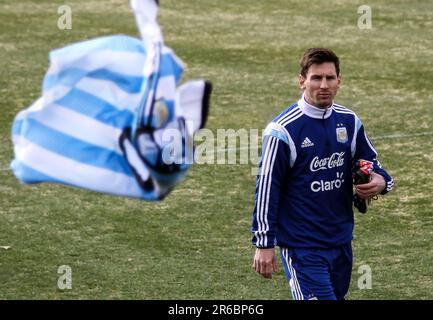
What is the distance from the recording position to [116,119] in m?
4.40

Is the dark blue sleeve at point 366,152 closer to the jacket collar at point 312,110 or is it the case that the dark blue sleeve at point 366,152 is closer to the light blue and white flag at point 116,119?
the jacket collar at point 312,110

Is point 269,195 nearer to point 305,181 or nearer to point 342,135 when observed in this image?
point 305,181

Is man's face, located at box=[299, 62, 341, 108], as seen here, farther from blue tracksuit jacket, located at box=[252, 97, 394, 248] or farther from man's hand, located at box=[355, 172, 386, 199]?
man's hand, located at box=[355, 172, 386, 199]

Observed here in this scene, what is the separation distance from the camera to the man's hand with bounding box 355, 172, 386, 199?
6.56 meters

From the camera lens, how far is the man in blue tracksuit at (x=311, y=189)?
6406 millimetres

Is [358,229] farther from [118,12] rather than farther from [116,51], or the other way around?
[118,12]

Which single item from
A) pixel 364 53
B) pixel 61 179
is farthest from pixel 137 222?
pixel 364 53

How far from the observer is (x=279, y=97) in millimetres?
13258

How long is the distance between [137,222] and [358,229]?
183 cm

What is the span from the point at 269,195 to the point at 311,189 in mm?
260

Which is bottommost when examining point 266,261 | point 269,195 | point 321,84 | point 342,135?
point 266,261

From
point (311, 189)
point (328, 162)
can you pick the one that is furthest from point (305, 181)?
point (328, 162)

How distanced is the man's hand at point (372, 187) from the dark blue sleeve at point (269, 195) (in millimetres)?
502

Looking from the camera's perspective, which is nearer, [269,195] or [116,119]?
[116,119]
